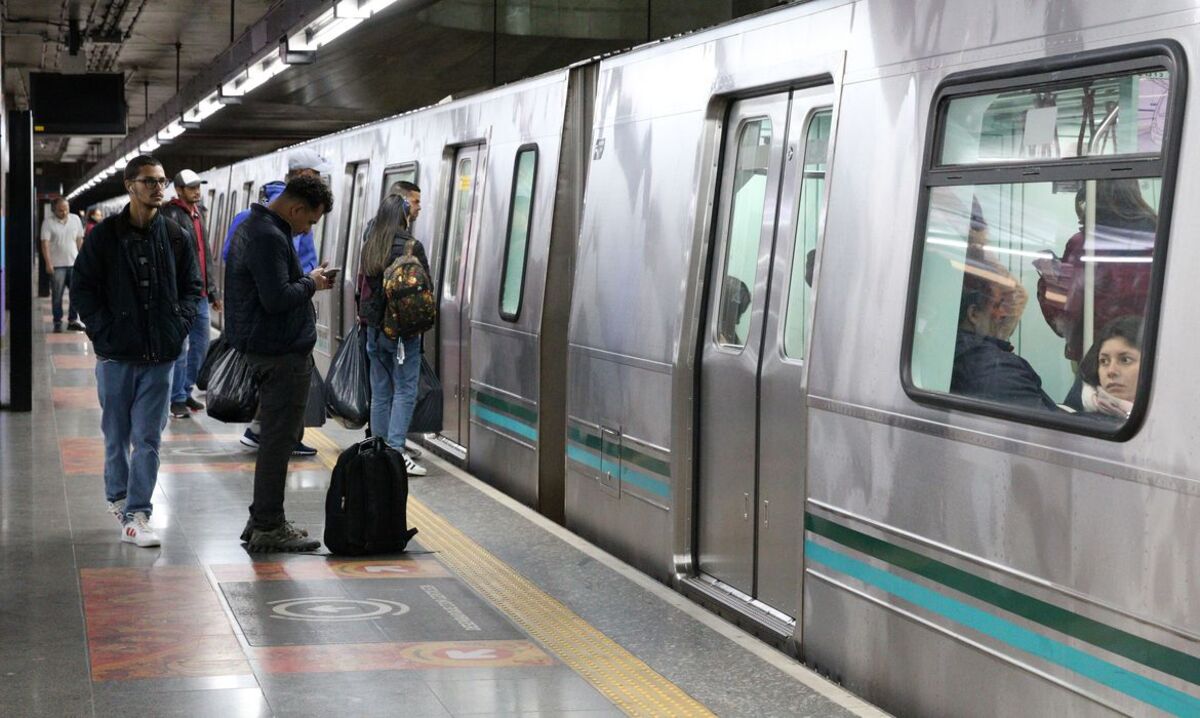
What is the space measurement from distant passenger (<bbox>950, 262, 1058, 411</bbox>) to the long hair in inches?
212

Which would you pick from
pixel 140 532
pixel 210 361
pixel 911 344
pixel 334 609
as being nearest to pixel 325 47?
pixel 210 361

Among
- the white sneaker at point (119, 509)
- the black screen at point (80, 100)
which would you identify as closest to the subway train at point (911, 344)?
the white sneaker at point (119, 509)

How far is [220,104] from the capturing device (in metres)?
17.6

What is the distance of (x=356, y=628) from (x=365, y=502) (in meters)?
1.51

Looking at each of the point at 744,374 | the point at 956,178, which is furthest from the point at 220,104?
the point at 956,178

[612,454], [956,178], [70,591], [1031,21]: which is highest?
[1031,21]

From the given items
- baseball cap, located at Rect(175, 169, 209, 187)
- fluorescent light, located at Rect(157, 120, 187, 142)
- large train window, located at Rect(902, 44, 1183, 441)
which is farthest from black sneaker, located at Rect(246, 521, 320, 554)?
fluorescent light, located at Rect(157, 120, 187, 142)

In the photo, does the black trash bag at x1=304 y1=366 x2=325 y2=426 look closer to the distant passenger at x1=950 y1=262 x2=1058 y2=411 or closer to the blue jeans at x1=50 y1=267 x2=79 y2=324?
the distant passenger at x1=950 y1=262 x2=1058 y2=411

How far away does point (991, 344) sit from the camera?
464cm

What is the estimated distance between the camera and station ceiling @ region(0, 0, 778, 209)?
9930 mm

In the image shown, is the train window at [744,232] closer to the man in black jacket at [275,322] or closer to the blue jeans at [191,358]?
the man in black jacket at [275,322]

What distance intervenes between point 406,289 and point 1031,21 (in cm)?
563

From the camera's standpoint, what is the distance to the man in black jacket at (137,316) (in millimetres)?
7539

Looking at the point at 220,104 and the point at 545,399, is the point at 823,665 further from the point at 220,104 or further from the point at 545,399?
the point at 220,104
